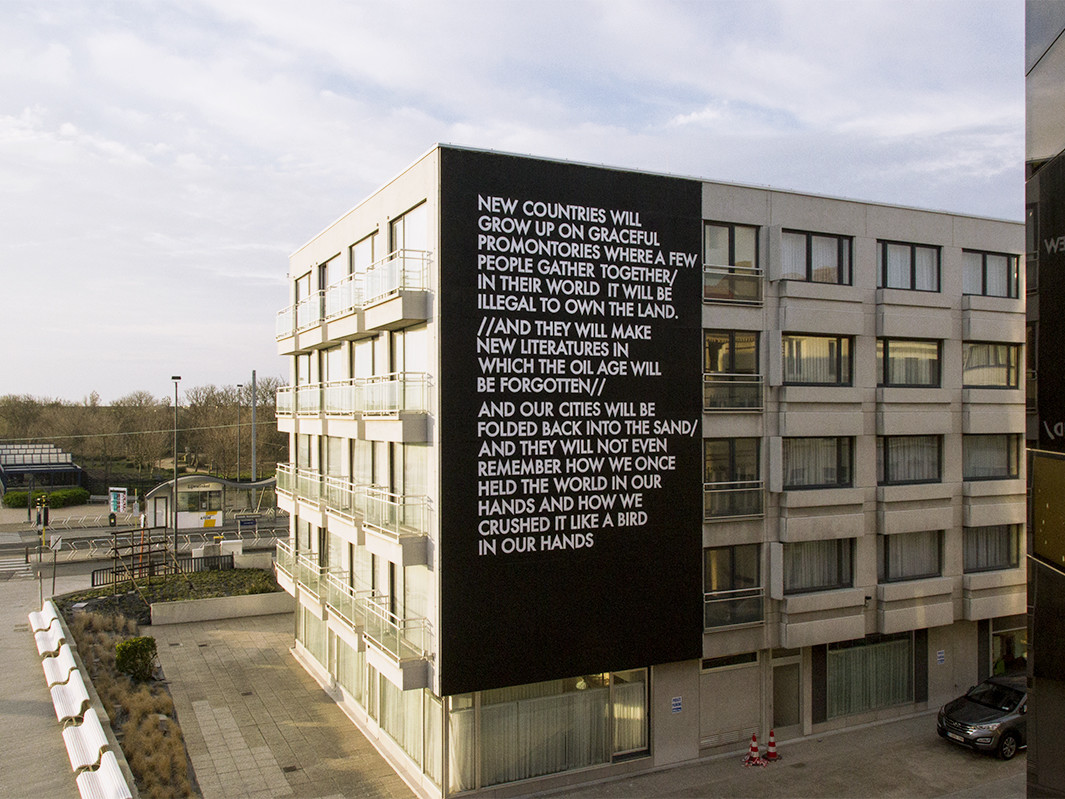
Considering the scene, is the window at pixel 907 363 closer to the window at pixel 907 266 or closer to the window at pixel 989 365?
the window at pixel 989 365

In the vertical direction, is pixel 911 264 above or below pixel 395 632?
above

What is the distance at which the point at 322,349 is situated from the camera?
24875mm

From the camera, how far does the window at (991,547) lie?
21.7 meters

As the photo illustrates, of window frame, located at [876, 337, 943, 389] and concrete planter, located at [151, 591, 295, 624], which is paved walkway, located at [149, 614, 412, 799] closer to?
concrete planter, located at [151, 591, 295, 624]

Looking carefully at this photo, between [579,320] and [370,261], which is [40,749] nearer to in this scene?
[370,261]

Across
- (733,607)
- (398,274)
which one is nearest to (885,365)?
(733,607)

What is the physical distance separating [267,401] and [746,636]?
253 feet

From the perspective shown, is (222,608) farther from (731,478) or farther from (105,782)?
(731,478)

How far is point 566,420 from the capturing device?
657 inches

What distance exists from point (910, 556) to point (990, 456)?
387 cm

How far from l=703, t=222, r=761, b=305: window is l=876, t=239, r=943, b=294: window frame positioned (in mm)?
3773

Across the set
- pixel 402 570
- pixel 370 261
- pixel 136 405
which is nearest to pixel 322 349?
pixel 370 261

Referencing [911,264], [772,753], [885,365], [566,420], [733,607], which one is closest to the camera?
[566,420]

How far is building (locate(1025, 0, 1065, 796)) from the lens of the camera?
21.0 feet
